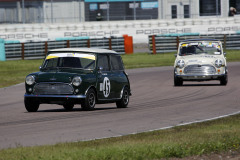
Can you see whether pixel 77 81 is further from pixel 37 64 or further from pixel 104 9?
pixel 104 9

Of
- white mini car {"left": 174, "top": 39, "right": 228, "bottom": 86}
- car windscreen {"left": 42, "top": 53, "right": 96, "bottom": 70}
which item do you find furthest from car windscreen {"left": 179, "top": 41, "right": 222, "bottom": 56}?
car windscreen {"left": 42, "top": 53, "right": 96, "bottom": 70}

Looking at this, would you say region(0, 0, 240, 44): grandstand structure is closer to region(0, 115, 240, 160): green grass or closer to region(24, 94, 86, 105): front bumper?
region(24, 94, 86, 105): front bumper

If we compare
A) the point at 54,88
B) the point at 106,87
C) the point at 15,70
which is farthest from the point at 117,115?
the point at 15,70

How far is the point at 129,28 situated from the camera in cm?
5338

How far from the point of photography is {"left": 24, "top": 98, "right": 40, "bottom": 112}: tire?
46.1 feet

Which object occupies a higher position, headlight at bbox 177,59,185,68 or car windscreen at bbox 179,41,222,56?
car windscreen at bbox 179,41,222,56

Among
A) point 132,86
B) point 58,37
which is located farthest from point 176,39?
point 132,86

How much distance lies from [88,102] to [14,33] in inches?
1410

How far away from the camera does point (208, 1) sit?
61.1 metres

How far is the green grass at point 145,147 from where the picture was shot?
7910 mm

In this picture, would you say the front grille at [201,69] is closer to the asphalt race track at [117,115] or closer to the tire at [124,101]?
the asphalt race track at [117,115]

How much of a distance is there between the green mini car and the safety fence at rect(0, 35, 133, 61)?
25.2 meters

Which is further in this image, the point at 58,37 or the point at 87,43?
the point at 58,37

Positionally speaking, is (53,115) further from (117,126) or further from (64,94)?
(117,126)
